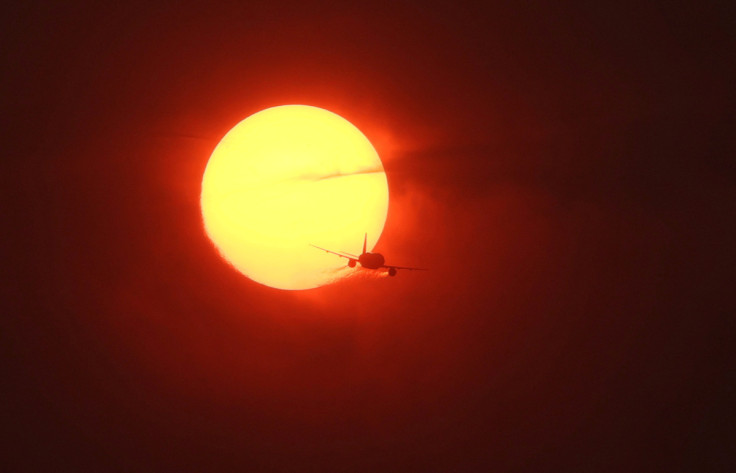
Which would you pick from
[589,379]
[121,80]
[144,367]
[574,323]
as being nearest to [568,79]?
[574,323]

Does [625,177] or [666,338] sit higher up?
[625,177]

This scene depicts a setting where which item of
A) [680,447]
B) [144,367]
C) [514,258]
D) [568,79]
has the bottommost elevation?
[680,447]

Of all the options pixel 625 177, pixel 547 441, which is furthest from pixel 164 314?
pixel 625 177

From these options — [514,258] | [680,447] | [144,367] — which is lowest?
[680,447]

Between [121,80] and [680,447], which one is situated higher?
[121,80]

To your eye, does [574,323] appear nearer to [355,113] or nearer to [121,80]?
[355,113]

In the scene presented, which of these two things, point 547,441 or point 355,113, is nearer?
point 355,113

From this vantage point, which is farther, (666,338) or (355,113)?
(666,338)

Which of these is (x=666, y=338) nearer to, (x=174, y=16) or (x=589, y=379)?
(x=589, y=379)
